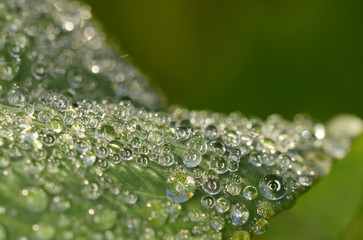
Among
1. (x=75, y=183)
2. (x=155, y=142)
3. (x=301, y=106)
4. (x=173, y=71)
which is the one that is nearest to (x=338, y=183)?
(x=155, y=142)

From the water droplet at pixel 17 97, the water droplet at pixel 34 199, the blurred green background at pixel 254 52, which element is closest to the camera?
the water droplet at pixel 34 199

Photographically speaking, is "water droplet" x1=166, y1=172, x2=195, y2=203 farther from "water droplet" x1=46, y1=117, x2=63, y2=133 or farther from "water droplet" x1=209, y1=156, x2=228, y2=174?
"water droplet" x1=46, y1=117, x2=63, y2=133

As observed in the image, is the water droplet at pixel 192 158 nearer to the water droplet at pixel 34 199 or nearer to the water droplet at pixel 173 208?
the water droplet at pixel 173 208

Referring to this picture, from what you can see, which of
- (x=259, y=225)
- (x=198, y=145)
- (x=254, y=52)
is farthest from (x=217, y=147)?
(x=254, y=52)

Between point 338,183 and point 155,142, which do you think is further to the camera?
point 338,183

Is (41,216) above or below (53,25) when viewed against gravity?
below

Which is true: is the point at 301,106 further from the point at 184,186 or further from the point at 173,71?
the point at 184,186

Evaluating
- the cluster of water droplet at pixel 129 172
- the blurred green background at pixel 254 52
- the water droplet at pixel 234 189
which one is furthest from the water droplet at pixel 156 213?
the blurred green background at pixel 254 52
